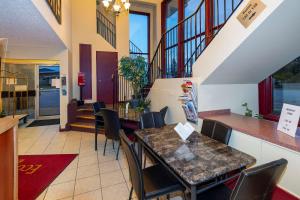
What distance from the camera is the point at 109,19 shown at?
24.5 feet

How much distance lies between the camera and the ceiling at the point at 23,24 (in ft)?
8.07

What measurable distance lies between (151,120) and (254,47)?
1.68m

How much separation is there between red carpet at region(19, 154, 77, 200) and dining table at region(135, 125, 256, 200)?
1.64m

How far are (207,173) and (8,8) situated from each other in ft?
10.7

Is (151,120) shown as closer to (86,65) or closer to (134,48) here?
(86,65)

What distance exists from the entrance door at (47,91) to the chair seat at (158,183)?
5.91m

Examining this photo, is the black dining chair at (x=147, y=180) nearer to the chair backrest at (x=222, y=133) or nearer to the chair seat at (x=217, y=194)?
the chair seat at (x=217, y=194)

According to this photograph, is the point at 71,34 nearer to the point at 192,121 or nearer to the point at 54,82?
the point at 54,82

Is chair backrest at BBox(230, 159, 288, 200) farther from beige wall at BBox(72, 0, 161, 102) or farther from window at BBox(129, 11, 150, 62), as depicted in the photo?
window at BBox(129, 11, 150, 62)

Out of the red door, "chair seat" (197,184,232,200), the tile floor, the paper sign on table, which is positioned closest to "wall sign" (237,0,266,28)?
the paper sign on table

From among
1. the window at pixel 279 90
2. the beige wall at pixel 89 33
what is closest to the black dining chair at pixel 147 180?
the window at pixel 279 90

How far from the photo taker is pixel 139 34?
7949mm

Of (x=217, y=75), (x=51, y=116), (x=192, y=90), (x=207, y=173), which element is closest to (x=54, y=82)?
(x=51, y=116)

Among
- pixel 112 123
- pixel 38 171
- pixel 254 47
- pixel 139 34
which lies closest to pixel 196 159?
pixel 254 47
